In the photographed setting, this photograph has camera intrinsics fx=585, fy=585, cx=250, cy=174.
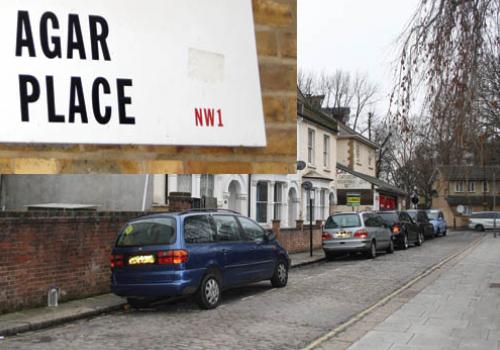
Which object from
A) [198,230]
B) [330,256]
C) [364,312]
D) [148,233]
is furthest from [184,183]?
[364,312]

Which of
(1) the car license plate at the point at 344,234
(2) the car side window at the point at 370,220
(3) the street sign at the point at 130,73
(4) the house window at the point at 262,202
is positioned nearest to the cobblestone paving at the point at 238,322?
(1) the car license plate at the point at 344,234

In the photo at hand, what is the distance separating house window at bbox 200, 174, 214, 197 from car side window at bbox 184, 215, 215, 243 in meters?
8.47

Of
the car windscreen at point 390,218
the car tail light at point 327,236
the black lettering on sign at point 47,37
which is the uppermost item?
the black lettering on sign at point 47,37

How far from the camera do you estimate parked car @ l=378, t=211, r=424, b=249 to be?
1074 inches

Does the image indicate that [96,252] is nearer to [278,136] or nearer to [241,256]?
[241,256]

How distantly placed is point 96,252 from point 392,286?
7409 mm

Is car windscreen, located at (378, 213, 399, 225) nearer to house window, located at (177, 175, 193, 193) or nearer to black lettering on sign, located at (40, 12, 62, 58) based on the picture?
house window, located at (177, 175, 193, 193)

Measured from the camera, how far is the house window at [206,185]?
2039cm

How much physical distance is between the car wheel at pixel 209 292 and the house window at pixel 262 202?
44.5 feet

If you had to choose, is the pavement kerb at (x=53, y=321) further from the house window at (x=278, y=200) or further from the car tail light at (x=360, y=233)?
the house window at (x=278, y=200)

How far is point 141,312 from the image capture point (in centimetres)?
1136

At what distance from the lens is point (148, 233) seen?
11.2 m

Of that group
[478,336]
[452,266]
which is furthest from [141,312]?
[452,266]

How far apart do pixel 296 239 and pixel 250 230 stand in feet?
39.1
